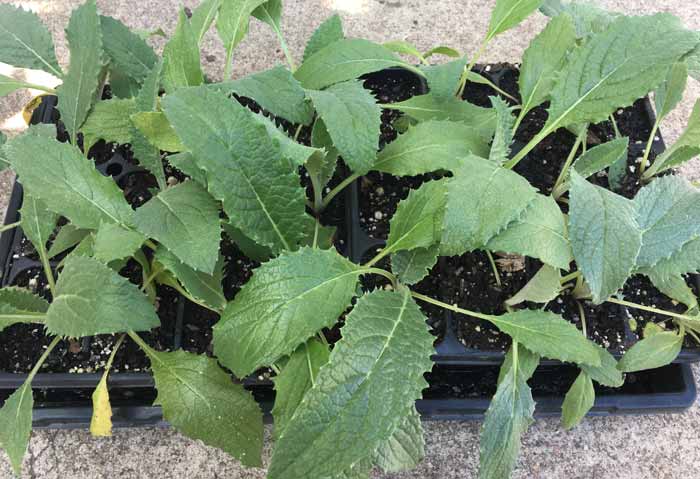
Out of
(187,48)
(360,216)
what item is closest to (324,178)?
(360,216)

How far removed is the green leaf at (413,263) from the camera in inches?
26.4

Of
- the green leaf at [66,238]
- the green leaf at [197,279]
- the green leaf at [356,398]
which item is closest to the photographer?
the green leaf at [356,398]

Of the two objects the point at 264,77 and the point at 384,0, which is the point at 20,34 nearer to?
the point at 264,77

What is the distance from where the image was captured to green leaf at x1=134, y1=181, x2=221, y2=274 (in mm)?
582

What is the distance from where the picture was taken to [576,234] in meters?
0.59

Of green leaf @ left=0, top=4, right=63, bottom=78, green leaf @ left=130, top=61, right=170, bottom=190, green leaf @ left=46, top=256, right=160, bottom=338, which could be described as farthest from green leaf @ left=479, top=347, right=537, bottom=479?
green leaf @ left=0, top=4, right=63, bottom=78

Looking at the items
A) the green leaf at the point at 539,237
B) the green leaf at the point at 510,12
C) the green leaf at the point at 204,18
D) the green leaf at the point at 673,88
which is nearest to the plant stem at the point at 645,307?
the green leaf at the point at 539,237

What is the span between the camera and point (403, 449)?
1.98ft

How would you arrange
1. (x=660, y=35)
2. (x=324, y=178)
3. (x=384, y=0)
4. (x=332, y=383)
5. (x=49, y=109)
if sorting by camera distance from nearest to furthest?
1. (x=332, y=383)
2. (x=660, y=35)
3. (x=324, y=178)
4. (x=49, y=109)
5. (x=384, y=0)

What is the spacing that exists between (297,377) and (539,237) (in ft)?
0.91

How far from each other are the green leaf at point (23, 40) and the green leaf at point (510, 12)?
1.83 feet

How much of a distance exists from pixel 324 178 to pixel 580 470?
0.51m

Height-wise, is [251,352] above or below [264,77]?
below

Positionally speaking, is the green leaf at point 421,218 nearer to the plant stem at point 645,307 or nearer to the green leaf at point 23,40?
the plant stem at point 645,307
